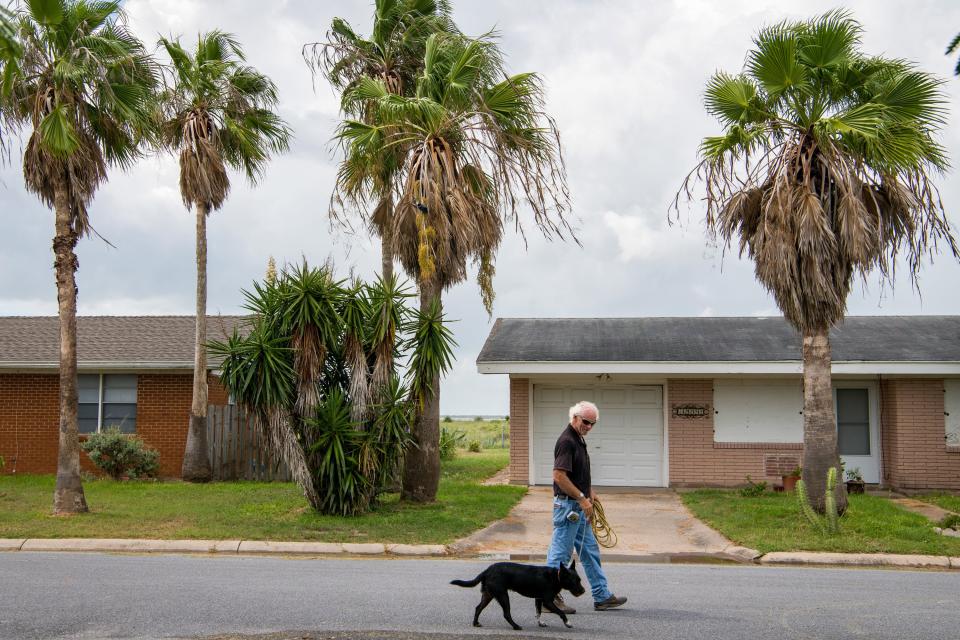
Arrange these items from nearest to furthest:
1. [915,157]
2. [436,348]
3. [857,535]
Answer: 1. [857,535]
2. [915,157]
3. [436,348]

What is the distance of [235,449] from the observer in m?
20.2

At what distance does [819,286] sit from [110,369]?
15568mm

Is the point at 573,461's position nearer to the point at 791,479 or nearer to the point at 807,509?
the point at 807,509

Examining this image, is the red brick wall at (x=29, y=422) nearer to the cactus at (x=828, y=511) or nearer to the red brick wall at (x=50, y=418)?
the red brick wall at (x=50, y=418)

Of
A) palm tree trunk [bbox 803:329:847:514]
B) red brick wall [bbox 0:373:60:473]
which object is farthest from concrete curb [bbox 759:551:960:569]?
red brick wall [bbox 0:373:60:473]

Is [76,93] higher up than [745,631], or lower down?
higher up

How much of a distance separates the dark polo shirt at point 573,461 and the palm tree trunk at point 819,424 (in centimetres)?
684

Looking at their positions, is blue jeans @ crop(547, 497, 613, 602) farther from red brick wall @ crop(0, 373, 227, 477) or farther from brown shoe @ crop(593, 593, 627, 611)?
red brick wall @ crop(0, 373, 227, 477)

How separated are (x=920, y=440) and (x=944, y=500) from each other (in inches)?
76.6

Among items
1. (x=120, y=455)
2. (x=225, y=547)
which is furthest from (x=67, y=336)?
(x=120, y=455)

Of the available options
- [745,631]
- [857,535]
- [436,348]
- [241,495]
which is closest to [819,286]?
[857,535]

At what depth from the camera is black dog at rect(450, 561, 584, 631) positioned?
22.1 feet

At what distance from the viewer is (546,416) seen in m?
19.0

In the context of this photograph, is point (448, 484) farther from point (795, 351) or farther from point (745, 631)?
point (745, 631)
